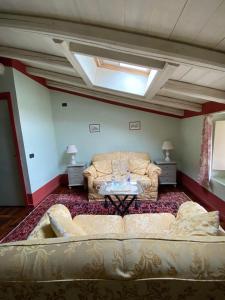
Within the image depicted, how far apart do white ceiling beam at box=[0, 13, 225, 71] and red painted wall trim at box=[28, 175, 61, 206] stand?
120 inches

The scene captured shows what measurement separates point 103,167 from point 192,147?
6.71 ft

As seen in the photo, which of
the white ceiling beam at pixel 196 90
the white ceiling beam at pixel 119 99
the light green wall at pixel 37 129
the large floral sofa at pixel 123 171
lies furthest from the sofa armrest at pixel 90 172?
the white ceiling beam at pixel 196 90

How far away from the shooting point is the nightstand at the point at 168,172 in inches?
179

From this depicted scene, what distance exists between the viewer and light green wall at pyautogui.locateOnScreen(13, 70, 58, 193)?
363 cm

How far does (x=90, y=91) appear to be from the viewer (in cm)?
443

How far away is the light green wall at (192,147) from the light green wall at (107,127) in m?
0.27

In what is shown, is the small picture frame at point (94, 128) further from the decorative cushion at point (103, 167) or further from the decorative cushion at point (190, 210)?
the decorative cushion at point (190, 210)

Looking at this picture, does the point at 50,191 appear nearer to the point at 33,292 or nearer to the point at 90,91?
the point at 90,91

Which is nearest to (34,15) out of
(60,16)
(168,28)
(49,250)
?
(60,16)

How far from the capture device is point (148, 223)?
210cm

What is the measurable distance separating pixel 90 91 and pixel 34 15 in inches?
115

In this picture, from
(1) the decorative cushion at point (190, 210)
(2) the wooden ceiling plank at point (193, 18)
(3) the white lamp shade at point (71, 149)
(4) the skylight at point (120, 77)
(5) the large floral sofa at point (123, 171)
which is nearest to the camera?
(2) the wooden ceiling plank at point (193, 18)

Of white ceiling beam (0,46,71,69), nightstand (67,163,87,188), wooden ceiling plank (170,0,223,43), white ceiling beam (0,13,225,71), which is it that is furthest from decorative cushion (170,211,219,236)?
nightstand (67,163,87,188)

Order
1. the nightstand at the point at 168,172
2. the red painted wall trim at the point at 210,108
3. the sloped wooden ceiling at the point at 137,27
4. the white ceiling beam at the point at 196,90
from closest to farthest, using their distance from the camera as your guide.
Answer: the sloped wooden ceiling at the point at 137,27 < the white ceiling beam at the point at 196,90 < the red painted wall trim at the point at 210,108 < the nightstand at the point at 168,172
